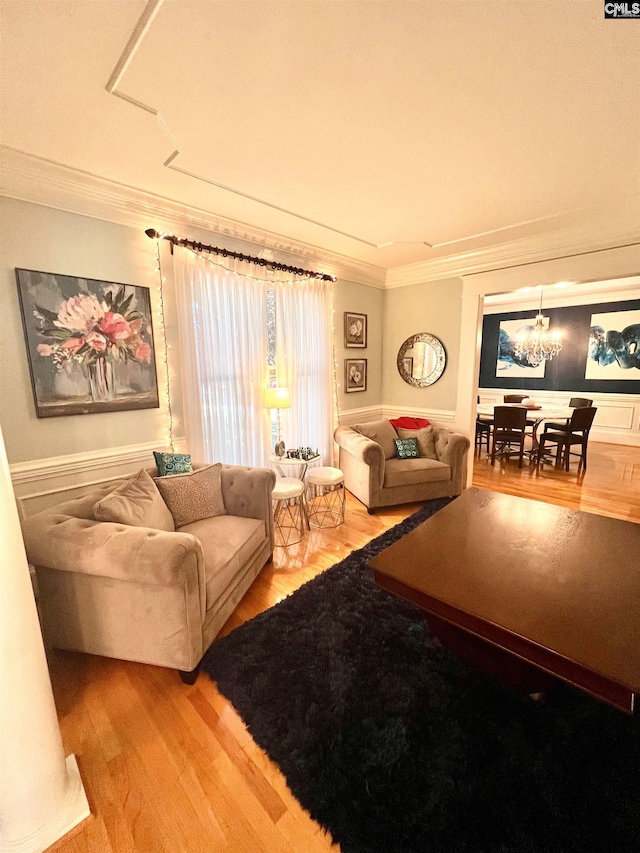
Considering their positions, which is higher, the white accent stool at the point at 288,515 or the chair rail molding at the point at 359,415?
the chair rail molding at the point at 359,415

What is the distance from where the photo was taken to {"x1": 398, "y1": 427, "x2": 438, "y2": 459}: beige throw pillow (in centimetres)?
400

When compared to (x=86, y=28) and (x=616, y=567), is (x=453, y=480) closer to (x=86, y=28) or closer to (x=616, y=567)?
(x=616, y=567)

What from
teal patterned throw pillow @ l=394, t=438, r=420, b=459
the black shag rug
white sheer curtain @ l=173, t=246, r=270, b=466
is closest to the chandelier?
teal patterned throw pillow @ l=394, t=438, r=420, b=459

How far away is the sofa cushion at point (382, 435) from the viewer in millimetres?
3998

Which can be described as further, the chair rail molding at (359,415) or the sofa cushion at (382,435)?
the chair rail molding at (359,415)

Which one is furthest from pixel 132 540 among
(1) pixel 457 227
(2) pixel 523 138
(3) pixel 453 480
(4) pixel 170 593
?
(1) pixel 457 227

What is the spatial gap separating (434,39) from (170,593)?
97.5 inches

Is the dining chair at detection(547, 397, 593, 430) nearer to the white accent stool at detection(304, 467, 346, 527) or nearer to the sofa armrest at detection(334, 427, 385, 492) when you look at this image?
the sofa armrest at detection(334, 427, 385, 492)

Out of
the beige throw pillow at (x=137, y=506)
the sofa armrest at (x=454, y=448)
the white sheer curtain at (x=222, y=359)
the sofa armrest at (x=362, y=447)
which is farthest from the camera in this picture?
the sofa armrest at (x=454, y=448)

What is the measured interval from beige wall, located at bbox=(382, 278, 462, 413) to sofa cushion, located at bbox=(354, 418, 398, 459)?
2.72ft

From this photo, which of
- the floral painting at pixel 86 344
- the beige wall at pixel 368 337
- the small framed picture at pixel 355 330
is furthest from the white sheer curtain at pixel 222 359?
the small framed picture at pixel 355 330

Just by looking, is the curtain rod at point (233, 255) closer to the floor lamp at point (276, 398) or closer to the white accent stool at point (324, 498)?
the floor lamp at point (276, 398)

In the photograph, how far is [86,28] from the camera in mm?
1246

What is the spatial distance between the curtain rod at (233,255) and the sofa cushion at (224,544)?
83.2 inches
